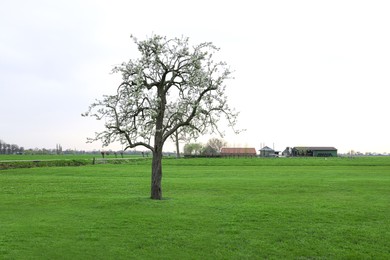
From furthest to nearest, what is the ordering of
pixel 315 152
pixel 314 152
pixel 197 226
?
1. pixel 315 152
2. pixel 314 152
3. pixel 197 226

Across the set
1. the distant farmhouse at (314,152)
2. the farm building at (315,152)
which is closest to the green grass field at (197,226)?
the distant farmhouse at (314,152)

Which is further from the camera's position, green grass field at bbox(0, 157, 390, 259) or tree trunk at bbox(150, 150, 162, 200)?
tree trunk at bbox(150, 150, 162, 200)

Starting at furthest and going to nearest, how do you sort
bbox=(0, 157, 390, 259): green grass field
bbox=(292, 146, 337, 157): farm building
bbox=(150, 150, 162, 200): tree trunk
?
bbox=(292, 146, 337, 157): farm building, bbox=(150, 150, 162, 200): tree trunk, bbox=(0, 157, 390, 259): green grass field

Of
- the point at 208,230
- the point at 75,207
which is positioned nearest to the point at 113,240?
the point at 208,230

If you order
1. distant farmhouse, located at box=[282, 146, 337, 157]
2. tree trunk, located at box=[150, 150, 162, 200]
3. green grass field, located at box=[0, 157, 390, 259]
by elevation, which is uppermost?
distant farmhouse, located at box=[282, 146, 337, 157]

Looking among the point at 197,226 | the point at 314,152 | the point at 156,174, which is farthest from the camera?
the point at 314,152

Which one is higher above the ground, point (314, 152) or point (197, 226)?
point (314, 152)

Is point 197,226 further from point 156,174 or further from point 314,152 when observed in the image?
point 314,152

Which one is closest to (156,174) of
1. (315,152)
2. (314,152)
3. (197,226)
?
(197,226)

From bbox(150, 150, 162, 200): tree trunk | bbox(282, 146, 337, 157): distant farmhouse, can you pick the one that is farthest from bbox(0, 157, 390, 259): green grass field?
bbox(282, 146, 337, 157): distant farmhouse

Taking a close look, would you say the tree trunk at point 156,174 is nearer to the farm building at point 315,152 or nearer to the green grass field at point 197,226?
the green grass field at point 197,226

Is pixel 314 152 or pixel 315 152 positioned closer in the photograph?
pixel 314 152

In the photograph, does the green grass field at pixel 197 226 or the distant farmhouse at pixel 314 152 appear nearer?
the green grass field at pixel 197 226

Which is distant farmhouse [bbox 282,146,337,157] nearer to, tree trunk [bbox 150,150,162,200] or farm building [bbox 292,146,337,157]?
farm building [bbox 292,146,337,157]
